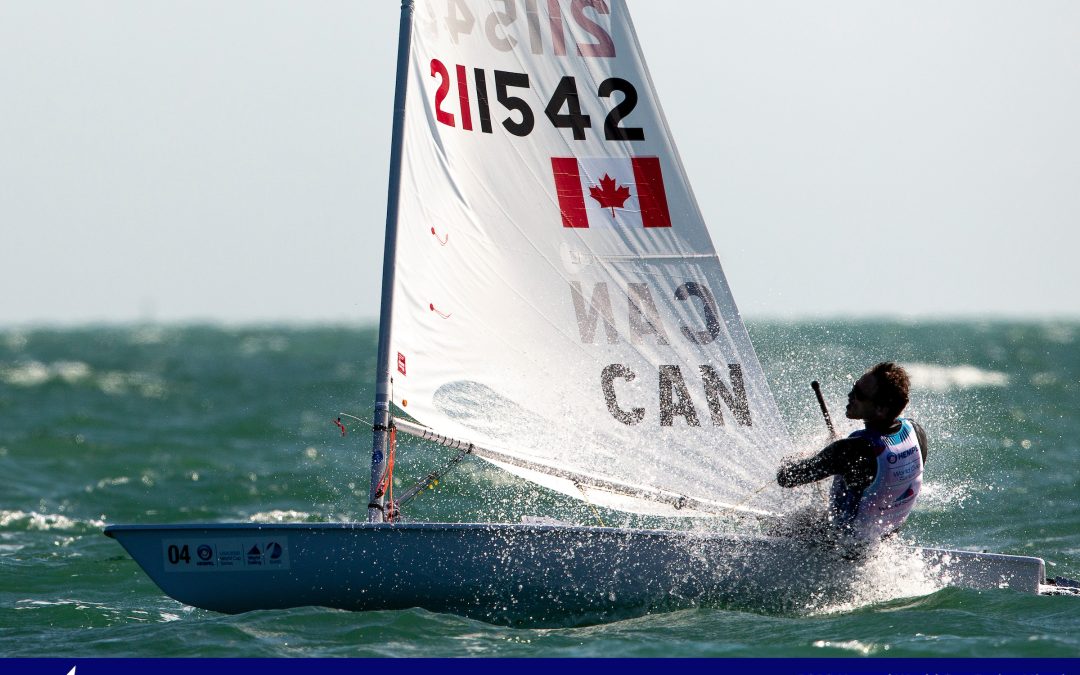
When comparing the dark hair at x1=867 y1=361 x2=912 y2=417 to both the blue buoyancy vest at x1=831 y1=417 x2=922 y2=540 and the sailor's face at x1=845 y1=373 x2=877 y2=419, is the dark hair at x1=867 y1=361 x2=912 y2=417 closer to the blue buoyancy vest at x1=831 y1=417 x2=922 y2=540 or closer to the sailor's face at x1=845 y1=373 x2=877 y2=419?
the sailor's face at x1=845 y1=373 x2=877 y2=419

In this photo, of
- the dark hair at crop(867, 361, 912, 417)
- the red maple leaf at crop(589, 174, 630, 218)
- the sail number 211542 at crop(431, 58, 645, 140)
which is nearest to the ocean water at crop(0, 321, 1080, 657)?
the dark hair at crop(867, 361, 912, 417)

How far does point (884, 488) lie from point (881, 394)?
0.41 m

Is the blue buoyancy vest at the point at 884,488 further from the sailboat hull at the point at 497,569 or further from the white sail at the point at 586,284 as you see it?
the white sail at the point at 586,284

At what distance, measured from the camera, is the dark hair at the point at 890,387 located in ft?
18.3

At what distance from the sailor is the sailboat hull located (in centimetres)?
20

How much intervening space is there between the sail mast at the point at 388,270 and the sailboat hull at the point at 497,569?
11.0 inches

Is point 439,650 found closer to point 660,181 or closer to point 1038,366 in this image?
point 660,181

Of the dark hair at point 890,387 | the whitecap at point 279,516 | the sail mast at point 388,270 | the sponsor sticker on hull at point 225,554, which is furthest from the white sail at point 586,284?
the whitecap at point 279,516

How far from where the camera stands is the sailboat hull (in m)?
5.60

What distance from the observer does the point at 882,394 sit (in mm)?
5582

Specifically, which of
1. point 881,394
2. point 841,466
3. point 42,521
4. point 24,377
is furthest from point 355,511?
point 24,377

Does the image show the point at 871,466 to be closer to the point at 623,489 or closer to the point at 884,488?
the point at 884,488

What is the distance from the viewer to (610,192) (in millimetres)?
6203
